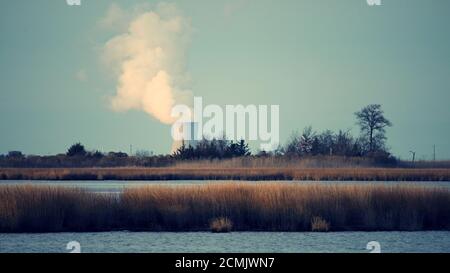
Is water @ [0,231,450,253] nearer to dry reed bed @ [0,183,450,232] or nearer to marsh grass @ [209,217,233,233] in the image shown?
marsh grass @ [209,217,233,233]

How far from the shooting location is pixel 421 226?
21.0 m

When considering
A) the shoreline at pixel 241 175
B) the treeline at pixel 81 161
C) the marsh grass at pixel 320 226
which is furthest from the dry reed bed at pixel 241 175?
the marsh grass at pixel 320 226

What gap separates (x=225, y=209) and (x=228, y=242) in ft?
9.09

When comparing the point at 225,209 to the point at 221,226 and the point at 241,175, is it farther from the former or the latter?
the point at 241,175

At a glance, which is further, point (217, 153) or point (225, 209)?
point (217, 153)

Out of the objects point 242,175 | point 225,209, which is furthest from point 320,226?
point 242,175

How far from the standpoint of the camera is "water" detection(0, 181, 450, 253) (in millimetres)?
17766

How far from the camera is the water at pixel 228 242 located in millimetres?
17766

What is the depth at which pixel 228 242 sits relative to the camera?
18.6 metres

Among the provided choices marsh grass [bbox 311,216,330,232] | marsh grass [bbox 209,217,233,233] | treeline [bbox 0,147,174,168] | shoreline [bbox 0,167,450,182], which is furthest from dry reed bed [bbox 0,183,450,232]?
treeline [bbox 0,147,174,168]

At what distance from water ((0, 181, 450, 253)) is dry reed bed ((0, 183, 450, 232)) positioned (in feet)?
2.16
